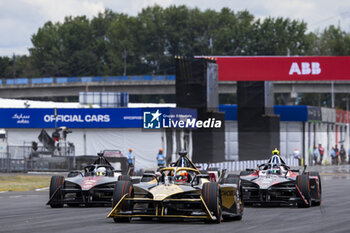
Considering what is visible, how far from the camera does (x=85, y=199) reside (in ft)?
67.5

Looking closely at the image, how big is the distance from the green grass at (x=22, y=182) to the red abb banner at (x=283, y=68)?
20.2 meters

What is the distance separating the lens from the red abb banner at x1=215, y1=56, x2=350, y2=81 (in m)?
55.0

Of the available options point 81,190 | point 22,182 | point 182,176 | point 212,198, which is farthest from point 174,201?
point 22,182

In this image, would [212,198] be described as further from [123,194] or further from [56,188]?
[56,188]

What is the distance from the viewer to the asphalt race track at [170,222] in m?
14.0

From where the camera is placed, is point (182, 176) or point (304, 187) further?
point (304, 187)

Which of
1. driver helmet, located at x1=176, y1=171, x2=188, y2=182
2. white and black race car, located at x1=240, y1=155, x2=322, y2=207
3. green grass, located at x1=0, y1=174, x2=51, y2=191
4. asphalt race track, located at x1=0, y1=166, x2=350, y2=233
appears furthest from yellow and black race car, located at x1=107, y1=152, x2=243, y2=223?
green grass, located at x1=0, y1=174, x2=51, y2=191

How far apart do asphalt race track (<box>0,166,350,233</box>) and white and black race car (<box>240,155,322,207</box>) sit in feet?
0.93

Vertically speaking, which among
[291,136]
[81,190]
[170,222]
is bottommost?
[170,222]

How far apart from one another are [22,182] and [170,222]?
70.5 feet

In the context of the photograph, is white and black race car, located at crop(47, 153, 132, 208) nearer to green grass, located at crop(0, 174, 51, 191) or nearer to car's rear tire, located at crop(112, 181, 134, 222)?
car's rear tire, located at crop(112, 181, 134, 222)

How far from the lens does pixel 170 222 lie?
1538 centimetres

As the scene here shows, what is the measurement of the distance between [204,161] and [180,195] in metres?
32.8

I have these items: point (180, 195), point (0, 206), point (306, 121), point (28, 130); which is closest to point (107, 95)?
point (306, 121)
